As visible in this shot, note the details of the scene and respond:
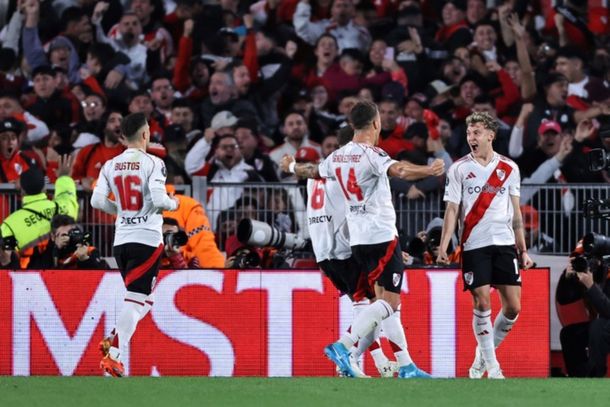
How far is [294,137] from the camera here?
643 inches

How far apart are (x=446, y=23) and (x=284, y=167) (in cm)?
757

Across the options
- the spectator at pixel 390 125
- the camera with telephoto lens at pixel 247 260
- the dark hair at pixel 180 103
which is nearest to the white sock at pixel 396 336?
the camera with telephoto lens at pixel 247 260

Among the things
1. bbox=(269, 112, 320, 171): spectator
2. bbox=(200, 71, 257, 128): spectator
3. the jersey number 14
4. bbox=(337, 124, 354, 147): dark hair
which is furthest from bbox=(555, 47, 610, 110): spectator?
the jersey number 14

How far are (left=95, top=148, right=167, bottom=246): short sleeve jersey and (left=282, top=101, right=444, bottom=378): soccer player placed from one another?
102cm

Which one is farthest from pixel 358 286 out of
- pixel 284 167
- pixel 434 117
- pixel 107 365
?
pixel 434 117

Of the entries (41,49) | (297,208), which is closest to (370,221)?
(297,208)

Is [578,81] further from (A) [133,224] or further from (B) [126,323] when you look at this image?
(B) [126,323]

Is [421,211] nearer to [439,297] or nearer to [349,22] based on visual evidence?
[439,297]

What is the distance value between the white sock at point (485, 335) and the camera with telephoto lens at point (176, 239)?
8.87ft

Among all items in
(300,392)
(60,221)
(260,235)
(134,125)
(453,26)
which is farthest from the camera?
(453,26)

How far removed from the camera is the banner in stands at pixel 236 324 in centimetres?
1269

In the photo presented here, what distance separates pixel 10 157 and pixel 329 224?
5.03 m

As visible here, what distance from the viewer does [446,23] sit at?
702 inches

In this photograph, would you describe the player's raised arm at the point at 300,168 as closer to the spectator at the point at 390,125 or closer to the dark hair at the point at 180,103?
the spectator at the point at 390,125
